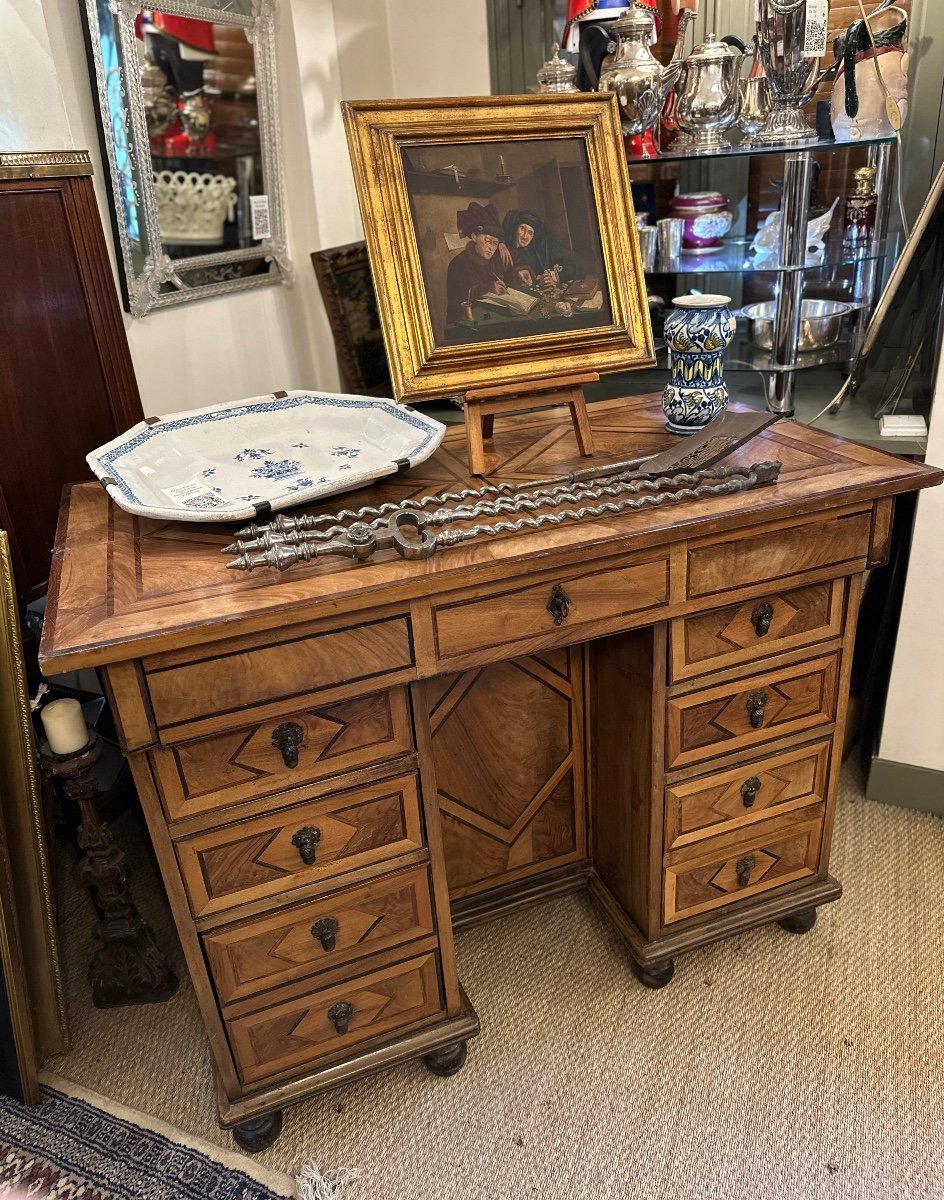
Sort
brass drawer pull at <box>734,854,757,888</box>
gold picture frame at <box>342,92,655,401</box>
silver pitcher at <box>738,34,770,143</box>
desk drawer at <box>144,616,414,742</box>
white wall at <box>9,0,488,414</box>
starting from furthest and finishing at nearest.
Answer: white wall at <box>9,0,488,414</box>
silver pitcher at <box>738,34,770,143</box>
brass drawer pull at <box>734,854,757,888</box>
gold picture frame at <box>342,92,655,401</box>
desk drawer at <box>144,616,414,742</box>

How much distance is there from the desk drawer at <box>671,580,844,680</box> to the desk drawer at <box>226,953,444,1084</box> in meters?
0.63

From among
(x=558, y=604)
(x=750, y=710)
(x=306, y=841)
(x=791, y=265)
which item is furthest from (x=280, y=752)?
(x=791, y=265)

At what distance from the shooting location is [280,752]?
3.93ft

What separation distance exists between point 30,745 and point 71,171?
97 cm

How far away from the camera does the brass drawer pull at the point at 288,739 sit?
1179 mm

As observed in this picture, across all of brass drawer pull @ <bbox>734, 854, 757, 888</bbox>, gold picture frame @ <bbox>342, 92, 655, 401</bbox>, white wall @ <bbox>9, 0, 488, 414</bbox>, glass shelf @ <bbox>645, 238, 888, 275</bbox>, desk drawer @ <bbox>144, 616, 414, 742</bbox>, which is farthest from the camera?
white wall @ <bbox>9, 0, 488, 414</bbox>

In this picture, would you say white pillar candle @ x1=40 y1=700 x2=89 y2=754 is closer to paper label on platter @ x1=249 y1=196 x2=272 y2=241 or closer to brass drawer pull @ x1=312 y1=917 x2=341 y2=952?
brass drawer pull @ x1=312 y1=917 x2=341 y2=952

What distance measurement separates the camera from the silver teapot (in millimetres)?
1703

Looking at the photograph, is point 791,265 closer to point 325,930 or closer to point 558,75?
point 558,75

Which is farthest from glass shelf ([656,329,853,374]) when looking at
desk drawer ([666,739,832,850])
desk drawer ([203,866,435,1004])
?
desk drawer ([203,866,435,1004])

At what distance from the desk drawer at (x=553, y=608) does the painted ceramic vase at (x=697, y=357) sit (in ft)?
1.17

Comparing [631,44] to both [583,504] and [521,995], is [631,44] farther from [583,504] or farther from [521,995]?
[521,995]

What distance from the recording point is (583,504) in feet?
4.24

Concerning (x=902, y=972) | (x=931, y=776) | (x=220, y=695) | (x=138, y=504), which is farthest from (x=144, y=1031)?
(x=931, y=776)
